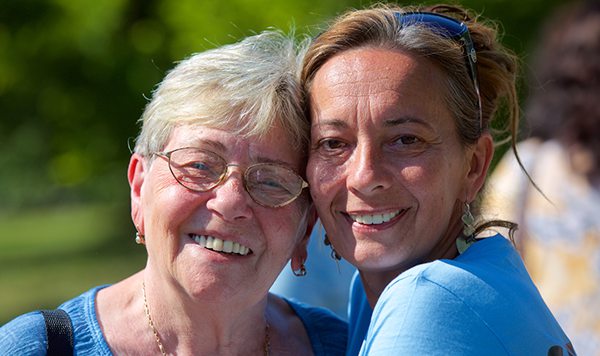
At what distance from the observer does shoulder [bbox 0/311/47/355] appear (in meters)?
2.69

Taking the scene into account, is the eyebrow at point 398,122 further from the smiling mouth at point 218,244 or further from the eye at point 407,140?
the smiling mouth at point 218,244

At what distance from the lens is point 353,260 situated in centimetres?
285

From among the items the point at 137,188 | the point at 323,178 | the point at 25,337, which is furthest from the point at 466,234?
the point at 25,337

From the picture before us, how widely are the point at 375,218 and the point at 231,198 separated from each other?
44 cm

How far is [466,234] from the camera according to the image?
113 inches

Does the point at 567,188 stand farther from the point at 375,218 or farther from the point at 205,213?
the point at 205,213

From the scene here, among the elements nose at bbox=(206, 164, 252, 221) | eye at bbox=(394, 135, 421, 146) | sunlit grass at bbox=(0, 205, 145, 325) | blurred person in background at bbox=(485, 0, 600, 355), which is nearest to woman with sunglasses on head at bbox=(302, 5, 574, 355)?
eye at bbox=(394, 135, 421, 146)

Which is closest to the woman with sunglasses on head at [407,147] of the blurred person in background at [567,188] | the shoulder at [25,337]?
the shoulder at [25,337]

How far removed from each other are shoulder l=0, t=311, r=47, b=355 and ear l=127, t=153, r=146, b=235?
Answer: 44 centimetres

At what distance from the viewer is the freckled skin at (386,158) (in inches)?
107

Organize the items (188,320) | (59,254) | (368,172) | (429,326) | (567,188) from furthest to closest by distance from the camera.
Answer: (59,254) < (567,188) < (188,320) < (368,172) < (429,326)

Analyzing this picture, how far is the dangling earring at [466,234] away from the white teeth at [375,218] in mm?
238

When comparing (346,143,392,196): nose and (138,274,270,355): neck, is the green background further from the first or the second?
(346,143,392,196): nose

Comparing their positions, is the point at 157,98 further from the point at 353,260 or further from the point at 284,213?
the point at 353,260
